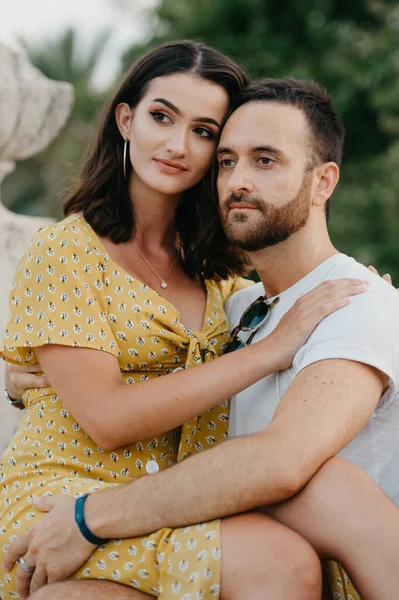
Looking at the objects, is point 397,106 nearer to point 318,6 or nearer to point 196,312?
point 318,6

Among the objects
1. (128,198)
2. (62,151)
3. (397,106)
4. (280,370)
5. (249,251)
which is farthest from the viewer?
(62,151)

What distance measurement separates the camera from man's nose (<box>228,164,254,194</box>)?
3.18m

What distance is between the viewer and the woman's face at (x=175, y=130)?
329 cm

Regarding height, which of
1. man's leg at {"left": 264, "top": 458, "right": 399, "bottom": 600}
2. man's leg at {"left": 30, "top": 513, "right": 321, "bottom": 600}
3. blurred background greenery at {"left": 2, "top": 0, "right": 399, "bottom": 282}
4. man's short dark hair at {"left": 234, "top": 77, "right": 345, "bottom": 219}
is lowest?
blurred background greenery at {"left": 2, "top": 0, "right": 399, "bottom": 282}

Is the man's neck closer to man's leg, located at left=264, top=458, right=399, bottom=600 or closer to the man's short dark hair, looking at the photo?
the man's short dark hair

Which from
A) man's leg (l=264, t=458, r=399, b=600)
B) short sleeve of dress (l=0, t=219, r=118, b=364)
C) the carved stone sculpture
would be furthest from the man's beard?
the carved stone sculpture

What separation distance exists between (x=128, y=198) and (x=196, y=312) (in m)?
0.51

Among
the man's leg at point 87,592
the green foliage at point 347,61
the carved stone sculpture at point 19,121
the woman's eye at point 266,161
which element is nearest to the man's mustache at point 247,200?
the woman's eye at point 266,161

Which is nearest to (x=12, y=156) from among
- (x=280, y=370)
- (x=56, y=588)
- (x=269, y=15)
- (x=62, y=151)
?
(x=280, y=370)

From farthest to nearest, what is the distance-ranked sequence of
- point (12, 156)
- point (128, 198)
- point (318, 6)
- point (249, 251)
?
1. point (318, 6)
2. point (12, 156)
3. point (128, 198)
4. point (249, 251)

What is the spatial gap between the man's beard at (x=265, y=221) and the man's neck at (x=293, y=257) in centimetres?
3

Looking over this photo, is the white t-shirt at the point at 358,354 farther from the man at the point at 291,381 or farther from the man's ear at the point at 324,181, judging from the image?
the man's ear at the point at 324,181

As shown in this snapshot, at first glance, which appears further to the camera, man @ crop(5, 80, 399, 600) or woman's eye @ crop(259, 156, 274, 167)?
woman's eye @ crop(259, 156, 274, 167)

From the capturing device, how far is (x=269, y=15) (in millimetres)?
14406
